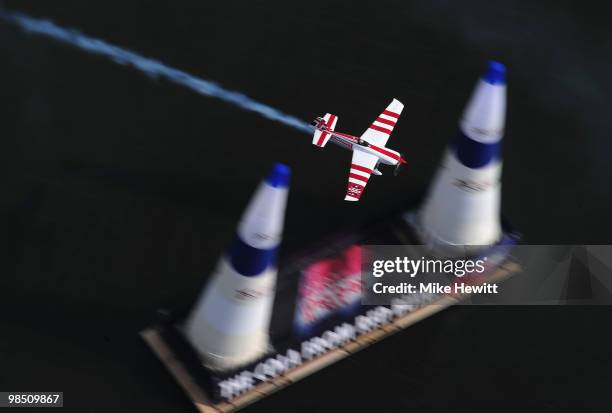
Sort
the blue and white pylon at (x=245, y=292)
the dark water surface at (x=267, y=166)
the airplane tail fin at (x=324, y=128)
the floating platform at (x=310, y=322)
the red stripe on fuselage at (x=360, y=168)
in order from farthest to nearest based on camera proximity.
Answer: the airplane tail fin at (x=324, y=128) → the red stripe on fuselage at (x=360, y=168) → the dark water surface at (x=267, y=166) → the floating platform at (x=310, y=322) → the blue and white pylon at (x=245, y=292)

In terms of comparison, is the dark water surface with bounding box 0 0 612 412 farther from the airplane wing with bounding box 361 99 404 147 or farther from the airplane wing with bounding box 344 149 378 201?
the airplane wing with bounding box 361 99 404 147

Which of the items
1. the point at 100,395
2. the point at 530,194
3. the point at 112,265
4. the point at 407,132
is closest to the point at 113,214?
the point at 112,265

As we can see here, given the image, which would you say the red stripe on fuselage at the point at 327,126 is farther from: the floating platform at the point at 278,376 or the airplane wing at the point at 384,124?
the floating platform at the point at 278,376

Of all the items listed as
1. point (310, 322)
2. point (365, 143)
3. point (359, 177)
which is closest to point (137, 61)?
point (365, 143)

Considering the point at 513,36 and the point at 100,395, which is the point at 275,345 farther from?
the point at 513,36

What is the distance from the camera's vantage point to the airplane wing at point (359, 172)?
45.2 m

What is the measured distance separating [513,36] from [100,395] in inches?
746

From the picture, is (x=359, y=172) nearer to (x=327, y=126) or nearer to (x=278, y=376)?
(x=327, y=126)

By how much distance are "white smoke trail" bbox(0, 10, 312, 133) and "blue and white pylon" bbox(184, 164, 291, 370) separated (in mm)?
8048

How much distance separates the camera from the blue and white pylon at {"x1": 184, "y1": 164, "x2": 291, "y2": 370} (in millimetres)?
37062

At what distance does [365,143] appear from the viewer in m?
45.6

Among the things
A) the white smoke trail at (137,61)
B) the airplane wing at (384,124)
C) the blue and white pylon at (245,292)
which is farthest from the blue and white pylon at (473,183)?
the white smoke trail at (137,61)

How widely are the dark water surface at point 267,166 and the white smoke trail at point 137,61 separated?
28 cm

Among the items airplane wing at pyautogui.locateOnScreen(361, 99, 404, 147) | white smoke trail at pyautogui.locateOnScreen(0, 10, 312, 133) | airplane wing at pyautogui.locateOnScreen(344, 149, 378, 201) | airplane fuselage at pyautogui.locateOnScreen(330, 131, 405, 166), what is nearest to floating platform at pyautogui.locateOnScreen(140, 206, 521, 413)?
airplane wing at pyautogui.locateOnScreen(344, 149, 378, 201)
